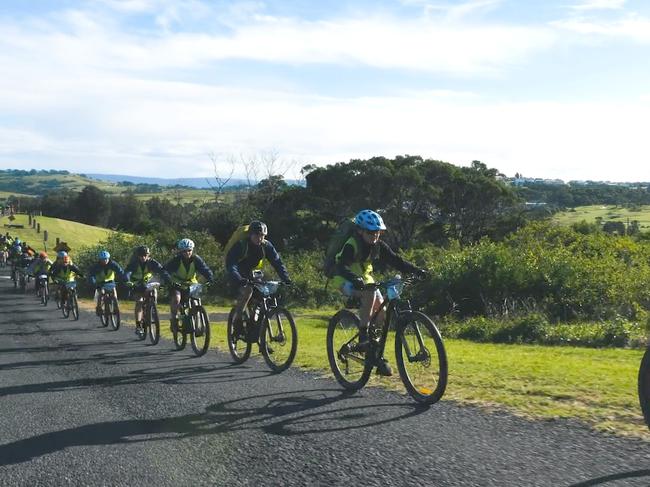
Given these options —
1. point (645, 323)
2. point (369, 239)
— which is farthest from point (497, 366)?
point (645, 323)

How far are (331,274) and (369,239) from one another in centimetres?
63

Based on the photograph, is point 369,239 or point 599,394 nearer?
point 599,394

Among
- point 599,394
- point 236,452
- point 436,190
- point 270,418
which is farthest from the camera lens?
point 436,190

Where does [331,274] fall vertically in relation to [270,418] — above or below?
above

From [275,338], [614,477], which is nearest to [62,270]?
[275,338]

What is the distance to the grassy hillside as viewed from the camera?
7148 centimetres

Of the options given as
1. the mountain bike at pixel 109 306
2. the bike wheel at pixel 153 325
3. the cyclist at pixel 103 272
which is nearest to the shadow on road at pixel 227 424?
the bike wheel at pixel 153 325

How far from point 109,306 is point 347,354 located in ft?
35.4

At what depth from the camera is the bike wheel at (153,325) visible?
43.1 feet

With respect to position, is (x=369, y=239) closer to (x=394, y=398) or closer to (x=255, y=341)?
(x=394, y=398)

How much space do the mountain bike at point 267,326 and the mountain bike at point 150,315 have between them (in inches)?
149

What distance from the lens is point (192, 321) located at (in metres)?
11.5

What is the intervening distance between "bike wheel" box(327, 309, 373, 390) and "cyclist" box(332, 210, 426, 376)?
146 mm

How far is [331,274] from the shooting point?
7559 millimetres
